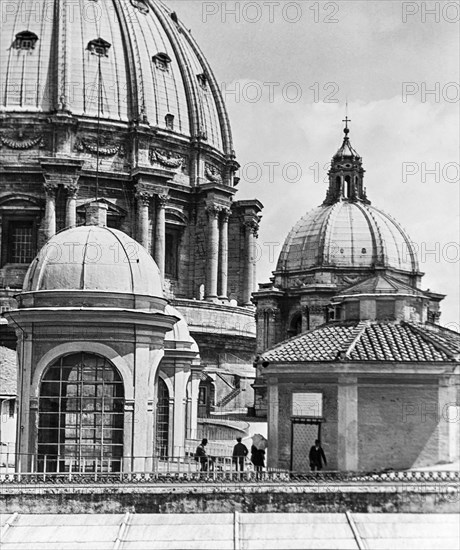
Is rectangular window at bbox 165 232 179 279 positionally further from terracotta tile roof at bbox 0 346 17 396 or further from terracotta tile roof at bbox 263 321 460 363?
terracotta tile roof at bbox 263 321 460 363

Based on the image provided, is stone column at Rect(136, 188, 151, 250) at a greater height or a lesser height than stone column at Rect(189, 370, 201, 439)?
greater

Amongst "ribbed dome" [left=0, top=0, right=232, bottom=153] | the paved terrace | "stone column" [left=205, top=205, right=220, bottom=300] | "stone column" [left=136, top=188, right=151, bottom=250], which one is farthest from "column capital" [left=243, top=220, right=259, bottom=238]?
the paved terrace

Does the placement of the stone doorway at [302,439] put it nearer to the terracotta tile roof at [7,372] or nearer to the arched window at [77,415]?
the arched window at [77,415]

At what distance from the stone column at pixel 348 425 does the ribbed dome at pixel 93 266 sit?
241 inches

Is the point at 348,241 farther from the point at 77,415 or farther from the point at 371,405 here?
the point at 77,415

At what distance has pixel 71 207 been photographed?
62875mm

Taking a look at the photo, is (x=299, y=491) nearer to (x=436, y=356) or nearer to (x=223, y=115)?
(x=436, y=356)

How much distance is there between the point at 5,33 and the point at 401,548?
169ft

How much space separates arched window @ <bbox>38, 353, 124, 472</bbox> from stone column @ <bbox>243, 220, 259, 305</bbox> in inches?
1581

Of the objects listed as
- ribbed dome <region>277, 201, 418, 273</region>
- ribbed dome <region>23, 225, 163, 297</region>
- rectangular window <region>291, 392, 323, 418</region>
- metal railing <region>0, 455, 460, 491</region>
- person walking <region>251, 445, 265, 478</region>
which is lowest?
metal railing <region>0, 455, 460, 491</region>

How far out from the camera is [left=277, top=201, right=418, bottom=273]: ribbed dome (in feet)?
183

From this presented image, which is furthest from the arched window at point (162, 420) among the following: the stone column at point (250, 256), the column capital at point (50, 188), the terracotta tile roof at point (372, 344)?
the stone column at point (250, 256)

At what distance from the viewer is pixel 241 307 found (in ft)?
224

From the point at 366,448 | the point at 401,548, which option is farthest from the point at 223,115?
the point at 401,548
